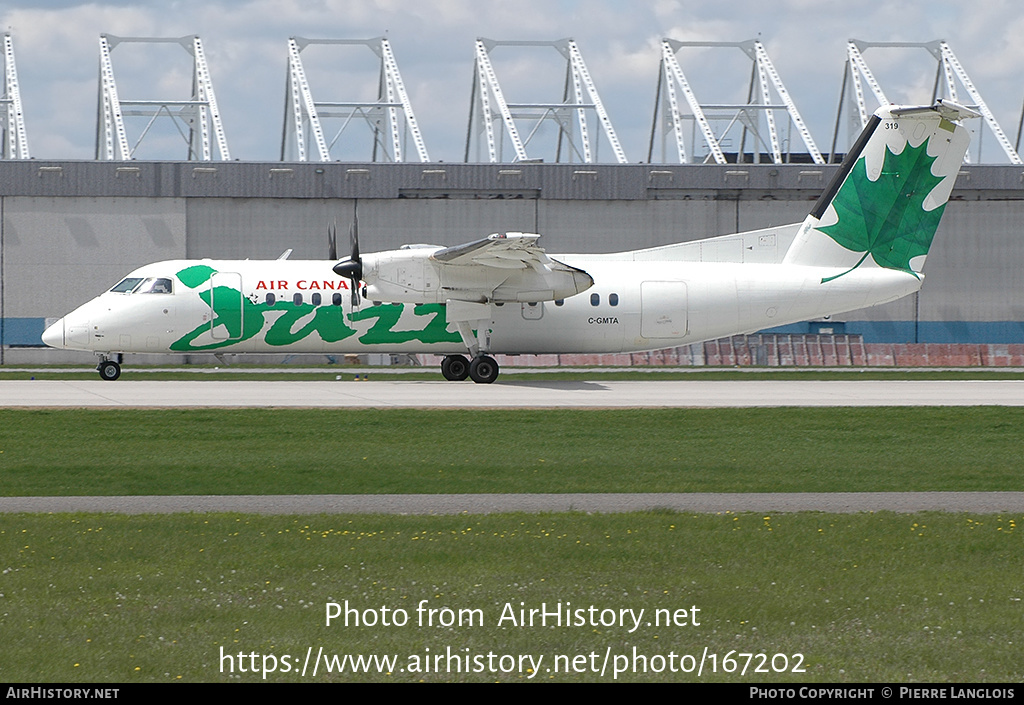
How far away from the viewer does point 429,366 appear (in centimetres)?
4528

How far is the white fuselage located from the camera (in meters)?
31.6

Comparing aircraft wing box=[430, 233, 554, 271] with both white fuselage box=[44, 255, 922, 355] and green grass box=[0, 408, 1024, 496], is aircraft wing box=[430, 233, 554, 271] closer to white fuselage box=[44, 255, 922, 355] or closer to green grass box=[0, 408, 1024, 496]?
white fuselage box=[44, 255, 922, 355]

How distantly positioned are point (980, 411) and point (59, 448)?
18.4 metres

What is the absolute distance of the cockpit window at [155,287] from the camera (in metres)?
31.7

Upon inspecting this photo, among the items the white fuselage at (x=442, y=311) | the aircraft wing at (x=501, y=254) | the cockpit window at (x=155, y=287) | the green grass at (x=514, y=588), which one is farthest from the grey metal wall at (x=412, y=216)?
the green grass at (x=514, y=588)

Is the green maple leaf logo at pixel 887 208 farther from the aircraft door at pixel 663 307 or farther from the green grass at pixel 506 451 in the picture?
the green grass at pixel 506 451

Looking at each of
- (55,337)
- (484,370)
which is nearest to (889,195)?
(484,370)

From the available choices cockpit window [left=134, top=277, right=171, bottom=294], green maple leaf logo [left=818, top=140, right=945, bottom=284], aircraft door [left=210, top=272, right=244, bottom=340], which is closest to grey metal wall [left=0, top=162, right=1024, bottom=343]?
cockpit window [left=134, top=277, right=171, bottom=294]

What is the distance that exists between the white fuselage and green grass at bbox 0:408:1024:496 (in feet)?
27.7

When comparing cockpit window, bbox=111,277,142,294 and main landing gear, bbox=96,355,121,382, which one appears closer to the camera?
cockpit window, bbox=111,277,142,294

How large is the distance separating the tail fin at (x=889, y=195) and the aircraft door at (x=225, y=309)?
1595 centimetres

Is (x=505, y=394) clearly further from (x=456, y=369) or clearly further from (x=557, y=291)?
(x=456, y=369)

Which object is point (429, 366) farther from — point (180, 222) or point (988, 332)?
point (988, 332)

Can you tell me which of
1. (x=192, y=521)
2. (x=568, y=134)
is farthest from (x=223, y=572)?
(x=568, y=134)
